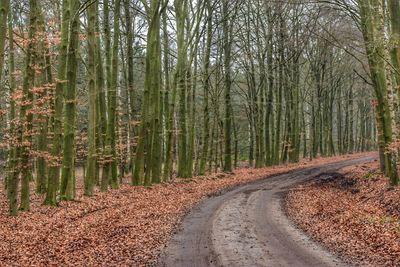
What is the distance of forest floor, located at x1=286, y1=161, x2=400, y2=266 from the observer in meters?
9.87

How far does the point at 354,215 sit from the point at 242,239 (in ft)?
15.5

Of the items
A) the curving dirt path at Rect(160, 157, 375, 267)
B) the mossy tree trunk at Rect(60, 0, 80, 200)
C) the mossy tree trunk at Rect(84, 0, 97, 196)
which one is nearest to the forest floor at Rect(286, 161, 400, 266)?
the curving dirt path at Rect(160, 157, 375, 267)

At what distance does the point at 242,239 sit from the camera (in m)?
11.0

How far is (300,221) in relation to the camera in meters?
13.5

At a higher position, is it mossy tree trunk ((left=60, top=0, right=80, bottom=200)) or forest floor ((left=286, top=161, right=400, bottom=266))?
mossy tree trunk ((left=60, top=0, right=80, bottom=200))

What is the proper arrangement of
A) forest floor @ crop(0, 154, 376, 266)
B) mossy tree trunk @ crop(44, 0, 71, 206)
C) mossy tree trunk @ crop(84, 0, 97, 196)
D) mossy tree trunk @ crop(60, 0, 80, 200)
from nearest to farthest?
forest floor @ crop(0, 154, 376, 266) < mossy tree trunk @ crop(44, 0, 71, 206) < mossy tree trunk @ crop(60, 0, 80, 200) < mossy tree trunk @ crop(84, 0, 97, 196)

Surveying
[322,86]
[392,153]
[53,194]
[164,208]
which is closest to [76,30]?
[53,194]

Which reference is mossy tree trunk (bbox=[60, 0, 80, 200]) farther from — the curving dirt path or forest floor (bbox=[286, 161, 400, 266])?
forest floor (bbox=[286, 161, 400, 266])

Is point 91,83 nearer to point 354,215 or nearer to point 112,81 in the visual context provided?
point 112,81

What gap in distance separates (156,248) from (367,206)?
29.4 feet

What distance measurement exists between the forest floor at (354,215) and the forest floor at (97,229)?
415 cm

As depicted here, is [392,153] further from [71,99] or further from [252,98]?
[252,98]

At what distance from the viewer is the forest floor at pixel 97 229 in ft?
33.1

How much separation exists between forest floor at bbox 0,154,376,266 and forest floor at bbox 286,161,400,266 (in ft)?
13.6
